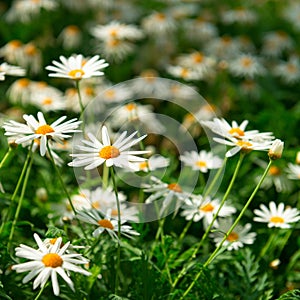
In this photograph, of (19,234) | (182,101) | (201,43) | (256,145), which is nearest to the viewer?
(256,145)

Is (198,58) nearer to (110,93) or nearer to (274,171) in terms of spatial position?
(110,93)

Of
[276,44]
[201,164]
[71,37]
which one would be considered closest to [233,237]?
[201,164]

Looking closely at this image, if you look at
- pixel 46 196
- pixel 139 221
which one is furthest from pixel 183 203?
pixel 46 196

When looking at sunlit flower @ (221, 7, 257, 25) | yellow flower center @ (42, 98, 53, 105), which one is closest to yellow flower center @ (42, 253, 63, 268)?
yellow flower center @ (42, 98, 53, 105)

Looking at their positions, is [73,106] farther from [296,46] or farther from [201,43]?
[296,46]

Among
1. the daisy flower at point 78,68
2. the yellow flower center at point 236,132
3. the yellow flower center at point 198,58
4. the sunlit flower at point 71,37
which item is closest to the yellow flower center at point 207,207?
the yellow flower center at point 236,132

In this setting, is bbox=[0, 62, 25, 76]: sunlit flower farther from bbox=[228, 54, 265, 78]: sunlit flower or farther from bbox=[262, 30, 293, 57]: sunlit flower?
bbox=[262, 30, 293, 57]: sunlit flower

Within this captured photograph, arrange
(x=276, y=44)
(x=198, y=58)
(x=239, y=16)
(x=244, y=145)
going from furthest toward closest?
(x=239, y=16)
(x=276, y=44)
(x=198, y=58)
(x=244, y=145)
